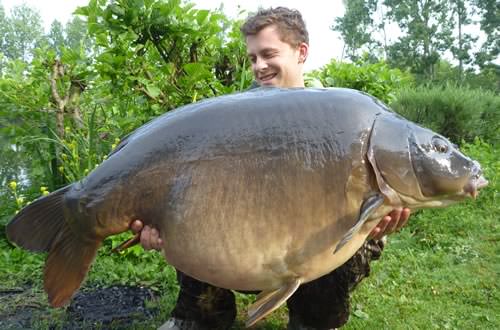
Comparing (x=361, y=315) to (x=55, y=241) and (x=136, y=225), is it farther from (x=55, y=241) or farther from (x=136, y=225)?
(x=55, y=241)

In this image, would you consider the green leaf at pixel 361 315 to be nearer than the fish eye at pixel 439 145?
No

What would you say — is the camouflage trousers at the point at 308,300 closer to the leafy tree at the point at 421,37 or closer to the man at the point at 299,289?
the man at the point at 299,289

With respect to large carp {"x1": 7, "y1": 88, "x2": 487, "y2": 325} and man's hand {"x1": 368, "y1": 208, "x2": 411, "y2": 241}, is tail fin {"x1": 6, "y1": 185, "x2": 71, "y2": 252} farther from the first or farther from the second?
man's hand {"x1": 368, "y1": 208, "x2": 411, "y2": 241}

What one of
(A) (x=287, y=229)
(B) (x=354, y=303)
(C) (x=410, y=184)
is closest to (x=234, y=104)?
(A) (x=287, y=229)

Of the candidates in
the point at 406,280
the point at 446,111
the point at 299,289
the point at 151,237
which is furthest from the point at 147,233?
the point at 446,111

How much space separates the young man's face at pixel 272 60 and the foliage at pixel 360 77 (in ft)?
7.92

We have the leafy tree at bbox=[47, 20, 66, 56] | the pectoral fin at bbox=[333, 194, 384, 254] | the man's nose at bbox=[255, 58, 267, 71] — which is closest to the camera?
the pectoral fin at bbox=[333, 194, 384, 254]

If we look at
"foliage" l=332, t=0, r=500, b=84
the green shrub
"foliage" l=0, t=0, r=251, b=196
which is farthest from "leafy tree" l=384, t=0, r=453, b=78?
"foliage" l=0, t=0, r=251, b=196

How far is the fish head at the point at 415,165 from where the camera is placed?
1.53 metres

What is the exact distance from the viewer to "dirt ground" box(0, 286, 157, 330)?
248 cm

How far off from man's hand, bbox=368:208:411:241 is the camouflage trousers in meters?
0.35

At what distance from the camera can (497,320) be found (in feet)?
8.90

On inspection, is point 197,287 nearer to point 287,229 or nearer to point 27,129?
point 287,229

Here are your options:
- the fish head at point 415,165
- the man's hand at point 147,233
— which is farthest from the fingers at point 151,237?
the fish head at point 415,165
